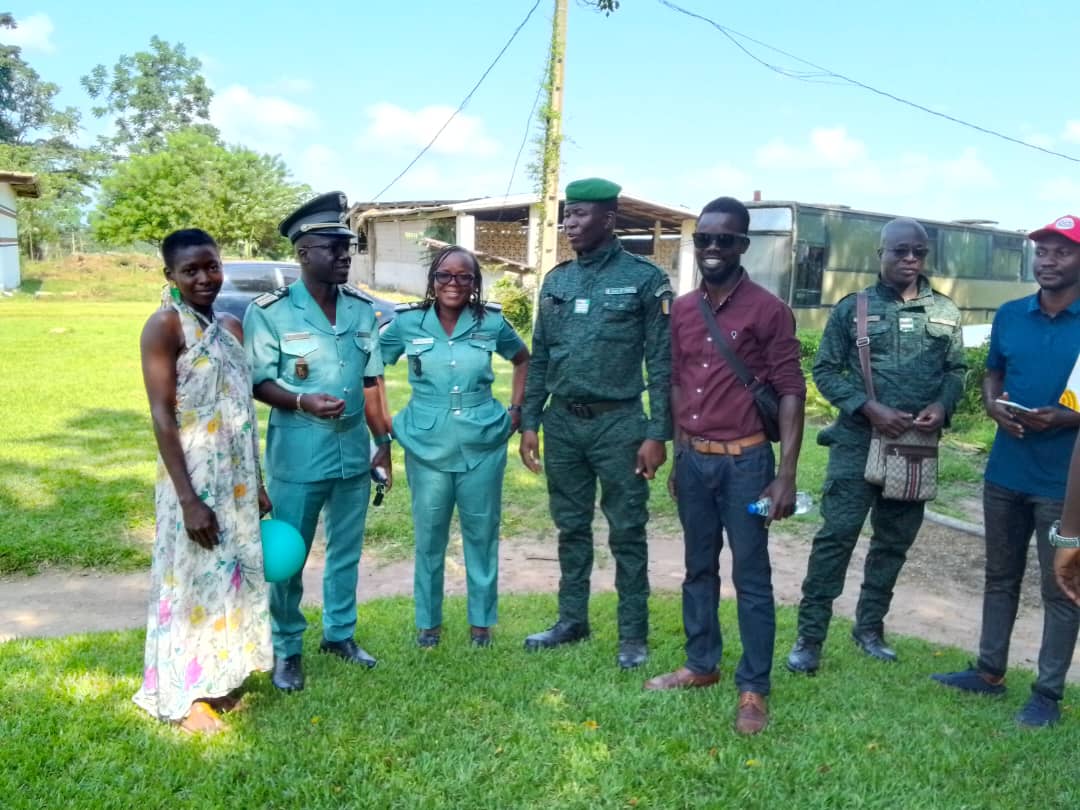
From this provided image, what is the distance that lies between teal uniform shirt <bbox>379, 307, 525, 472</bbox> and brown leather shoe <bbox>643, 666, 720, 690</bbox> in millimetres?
1210

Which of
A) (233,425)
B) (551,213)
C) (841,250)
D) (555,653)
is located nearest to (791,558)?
(555,653)

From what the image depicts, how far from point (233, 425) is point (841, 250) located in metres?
14.8

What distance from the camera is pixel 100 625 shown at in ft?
15.2

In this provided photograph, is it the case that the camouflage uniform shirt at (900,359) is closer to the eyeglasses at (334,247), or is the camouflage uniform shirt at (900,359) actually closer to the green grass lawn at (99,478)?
the eyeglasses at (334,247)

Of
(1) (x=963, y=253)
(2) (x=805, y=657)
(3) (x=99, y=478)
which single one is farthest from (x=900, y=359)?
(1) (x=963, y=253)

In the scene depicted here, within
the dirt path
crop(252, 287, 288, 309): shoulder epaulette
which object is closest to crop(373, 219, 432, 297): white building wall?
the dirt path

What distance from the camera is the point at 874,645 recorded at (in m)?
4.29

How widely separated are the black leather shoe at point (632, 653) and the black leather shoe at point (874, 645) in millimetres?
1128

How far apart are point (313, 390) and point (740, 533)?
1.79 meters

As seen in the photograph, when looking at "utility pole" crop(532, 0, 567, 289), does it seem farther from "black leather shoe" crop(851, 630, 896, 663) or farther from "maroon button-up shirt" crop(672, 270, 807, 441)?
"maroon button-up shirt" crop(672, 270, 807, 441)

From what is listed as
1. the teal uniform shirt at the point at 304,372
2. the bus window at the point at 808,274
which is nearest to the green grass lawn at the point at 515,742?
the teal uniform shirt at the point at 304,372

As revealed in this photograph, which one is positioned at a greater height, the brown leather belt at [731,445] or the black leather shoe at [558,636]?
the brown leather belt at [731,445]

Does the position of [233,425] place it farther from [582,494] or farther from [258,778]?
[582,494]

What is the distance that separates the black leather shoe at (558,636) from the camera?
4.15 meters
